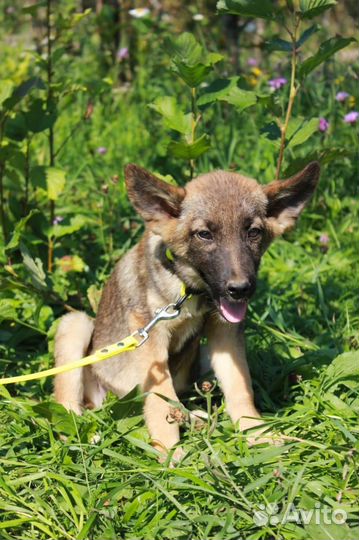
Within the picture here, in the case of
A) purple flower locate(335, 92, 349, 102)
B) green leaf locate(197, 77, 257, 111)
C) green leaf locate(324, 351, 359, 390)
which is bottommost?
green leaf locate(324, 351, 359, 390)

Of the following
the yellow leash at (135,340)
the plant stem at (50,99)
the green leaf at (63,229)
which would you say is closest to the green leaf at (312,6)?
the yellow leash at (135,340)

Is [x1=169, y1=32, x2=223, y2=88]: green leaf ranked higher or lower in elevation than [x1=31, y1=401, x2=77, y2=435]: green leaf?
higher

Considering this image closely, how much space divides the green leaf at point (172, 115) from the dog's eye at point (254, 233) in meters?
1.19

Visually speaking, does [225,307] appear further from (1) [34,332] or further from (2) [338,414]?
(1) [34,332]

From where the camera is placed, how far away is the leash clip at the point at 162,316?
3.84 metres

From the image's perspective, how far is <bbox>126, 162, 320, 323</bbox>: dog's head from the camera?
3555 mm

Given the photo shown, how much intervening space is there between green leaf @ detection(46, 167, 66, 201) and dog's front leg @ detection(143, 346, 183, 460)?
147cm

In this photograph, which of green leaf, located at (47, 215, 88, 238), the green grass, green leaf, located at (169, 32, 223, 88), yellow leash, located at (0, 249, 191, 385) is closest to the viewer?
the green grass

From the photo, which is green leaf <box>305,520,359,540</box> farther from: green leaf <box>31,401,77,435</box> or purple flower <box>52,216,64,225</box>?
purple flower <box>52,216,64,225</box>

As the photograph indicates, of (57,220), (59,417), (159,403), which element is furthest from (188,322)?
(57,220)

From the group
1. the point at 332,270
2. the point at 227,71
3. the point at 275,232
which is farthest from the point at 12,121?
the point at 227,71

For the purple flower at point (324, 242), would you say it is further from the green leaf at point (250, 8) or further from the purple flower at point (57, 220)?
the green leaf at point (250, 8)

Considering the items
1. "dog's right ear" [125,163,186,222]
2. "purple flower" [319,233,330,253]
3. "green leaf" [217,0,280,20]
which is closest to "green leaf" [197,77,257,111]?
"green leaf" [217,0,280,20]

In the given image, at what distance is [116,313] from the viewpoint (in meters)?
4.43
